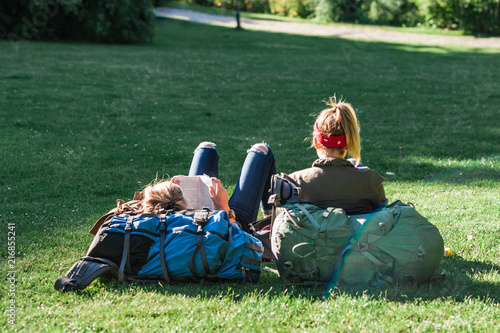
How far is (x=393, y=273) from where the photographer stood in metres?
3.36

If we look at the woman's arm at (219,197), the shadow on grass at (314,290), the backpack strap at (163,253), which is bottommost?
the shadow on grass at (314,290)

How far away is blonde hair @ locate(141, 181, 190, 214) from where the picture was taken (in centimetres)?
364

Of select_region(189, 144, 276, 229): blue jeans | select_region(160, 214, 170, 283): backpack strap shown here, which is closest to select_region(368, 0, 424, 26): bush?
select_region(189, 144, 276, 229): blue jeans

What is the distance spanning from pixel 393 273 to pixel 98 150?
4.78m

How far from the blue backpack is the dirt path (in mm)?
20794

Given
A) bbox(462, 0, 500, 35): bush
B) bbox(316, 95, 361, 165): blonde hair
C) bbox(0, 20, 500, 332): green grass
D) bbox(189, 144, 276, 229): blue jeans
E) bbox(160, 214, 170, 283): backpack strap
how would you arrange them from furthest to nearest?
bbox(462, 0, 500, 35): bush, bbox(189, 144, 276, 229): blue jeans, bbox(316, 95, 361, 165): blonde hair, bbox(160, 214, 170, 283): backpack strap, bbox(0, 20, 500, 332): green grass

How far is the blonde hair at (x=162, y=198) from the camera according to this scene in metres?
3.64

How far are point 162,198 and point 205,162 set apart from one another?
95cm

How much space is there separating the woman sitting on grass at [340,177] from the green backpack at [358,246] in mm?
126

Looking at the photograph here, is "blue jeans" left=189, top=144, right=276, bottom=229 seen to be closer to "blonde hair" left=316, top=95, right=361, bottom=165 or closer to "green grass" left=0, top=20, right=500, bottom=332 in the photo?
"green grass" left=0, top=20, right=500, bottom=332

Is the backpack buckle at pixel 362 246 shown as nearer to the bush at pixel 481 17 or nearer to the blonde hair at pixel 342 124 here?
the blonde hair at pixel 342 124

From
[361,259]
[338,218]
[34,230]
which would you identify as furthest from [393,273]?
[34,230]

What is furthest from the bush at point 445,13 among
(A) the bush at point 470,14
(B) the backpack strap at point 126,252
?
(B) the backpack strap at point 126,252

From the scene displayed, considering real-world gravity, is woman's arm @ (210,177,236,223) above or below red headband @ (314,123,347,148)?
below
